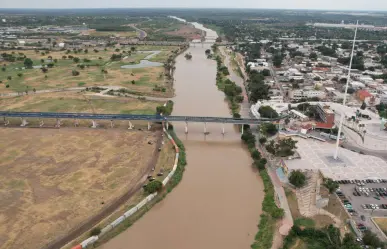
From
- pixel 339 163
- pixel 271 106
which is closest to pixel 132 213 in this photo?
pixel 339 163

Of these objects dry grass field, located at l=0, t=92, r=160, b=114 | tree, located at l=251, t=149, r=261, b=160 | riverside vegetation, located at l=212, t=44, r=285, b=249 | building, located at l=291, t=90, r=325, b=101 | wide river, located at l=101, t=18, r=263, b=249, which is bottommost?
wide river, located at l=101, t=18, r=263, b=249

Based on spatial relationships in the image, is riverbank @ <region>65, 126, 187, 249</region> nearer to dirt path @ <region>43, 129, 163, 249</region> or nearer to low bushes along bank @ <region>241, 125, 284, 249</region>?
dirt path @ <region>43, 129, 163, 249</region>

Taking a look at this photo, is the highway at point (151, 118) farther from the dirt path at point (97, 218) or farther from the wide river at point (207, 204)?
the dirt path at point (97, 218)

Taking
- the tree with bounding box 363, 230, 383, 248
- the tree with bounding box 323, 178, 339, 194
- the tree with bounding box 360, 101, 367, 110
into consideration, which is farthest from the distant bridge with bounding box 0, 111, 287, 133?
the tree with bounding box 363, 230, 383, 248

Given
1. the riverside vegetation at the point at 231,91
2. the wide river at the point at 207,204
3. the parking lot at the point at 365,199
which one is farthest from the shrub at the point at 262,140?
the parking lot at the point at 365,199

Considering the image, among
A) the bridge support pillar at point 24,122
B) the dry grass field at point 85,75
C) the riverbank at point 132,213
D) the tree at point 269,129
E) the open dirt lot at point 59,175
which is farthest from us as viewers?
the dry grass field at point 85,75

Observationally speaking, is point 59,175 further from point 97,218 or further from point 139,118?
point 139,118
